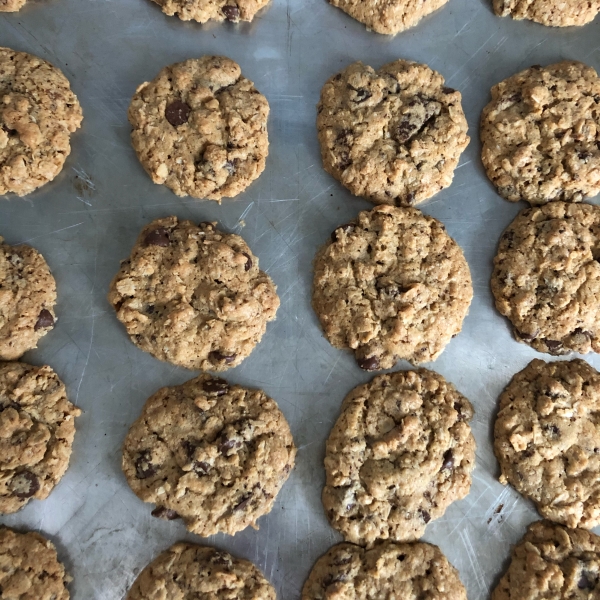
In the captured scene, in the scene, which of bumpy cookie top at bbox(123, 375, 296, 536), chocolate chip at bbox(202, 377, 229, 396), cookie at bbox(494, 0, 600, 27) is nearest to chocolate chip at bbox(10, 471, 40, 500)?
bumpy cookie top at bbox(123, 375, 296, 536)

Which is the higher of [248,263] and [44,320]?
[248,263]

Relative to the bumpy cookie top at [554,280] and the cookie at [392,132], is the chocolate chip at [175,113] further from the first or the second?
the bumpy cookie top at [554,280]

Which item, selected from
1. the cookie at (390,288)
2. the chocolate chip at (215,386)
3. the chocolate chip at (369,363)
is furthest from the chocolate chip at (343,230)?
the chocolate chip at (215,386)

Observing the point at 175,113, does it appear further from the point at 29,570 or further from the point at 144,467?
the point at 29,570

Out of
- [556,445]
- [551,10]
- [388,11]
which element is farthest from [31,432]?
[551,10]

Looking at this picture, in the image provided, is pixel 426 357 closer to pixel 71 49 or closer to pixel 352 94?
pixel 352 94

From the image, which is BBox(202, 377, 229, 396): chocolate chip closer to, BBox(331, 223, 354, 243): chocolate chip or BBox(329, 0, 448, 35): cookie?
BBox(331, 223, 354, 243): chocolate chip
